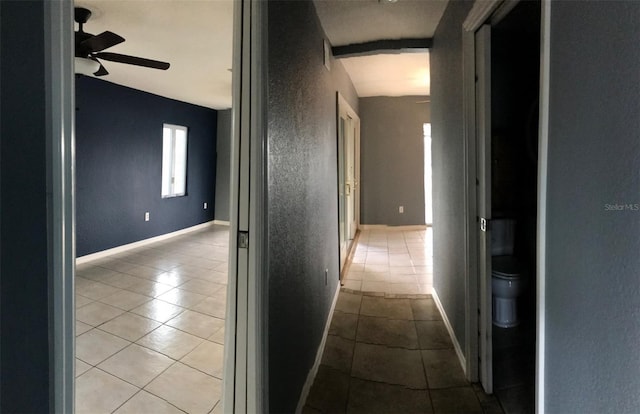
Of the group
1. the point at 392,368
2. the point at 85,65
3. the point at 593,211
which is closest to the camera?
the point at 593,211

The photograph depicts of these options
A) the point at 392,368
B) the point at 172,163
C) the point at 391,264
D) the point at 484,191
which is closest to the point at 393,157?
the point at 391,264

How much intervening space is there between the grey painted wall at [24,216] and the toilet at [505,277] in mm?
2470

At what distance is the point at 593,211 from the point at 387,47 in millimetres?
2435

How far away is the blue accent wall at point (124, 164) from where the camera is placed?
4332 mm

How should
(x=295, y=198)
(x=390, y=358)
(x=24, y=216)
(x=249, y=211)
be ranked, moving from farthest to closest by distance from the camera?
(x=390, y=358), (x=295, y=198), (x=249, y=211), (x=24, y=216)

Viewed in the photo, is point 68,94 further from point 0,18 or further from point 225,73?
point 225,73

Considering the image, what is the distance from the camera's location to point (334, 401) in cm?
174

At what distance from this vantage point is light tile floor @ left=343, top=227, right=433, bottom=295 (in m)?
3.39

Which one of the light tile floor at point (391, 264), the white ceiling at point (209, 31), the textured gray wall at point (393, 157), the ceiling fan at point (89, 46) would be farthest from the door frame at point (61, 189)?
the textured gray wall at point (393, 157)

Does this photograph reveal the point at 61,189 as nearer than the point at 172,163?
Yes

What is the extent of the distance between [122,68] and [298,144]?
3.59 meters

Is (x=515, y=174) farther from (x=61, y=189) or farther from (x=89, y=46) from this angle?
(x=89, y=46)

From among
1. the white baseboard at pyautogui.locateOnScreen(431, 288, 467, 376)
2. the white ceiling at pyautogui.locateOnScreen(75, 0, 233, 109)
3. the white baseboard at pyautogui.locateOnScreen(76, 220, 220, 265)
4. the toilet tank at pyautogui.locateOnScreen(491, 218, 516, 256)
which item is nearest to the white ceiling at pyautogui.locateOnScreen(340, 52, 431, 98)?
the white ceiling at pyautogui.locateOnScreen(75, 0, 233, 109)

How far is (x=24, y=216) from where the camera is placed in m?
0.51
